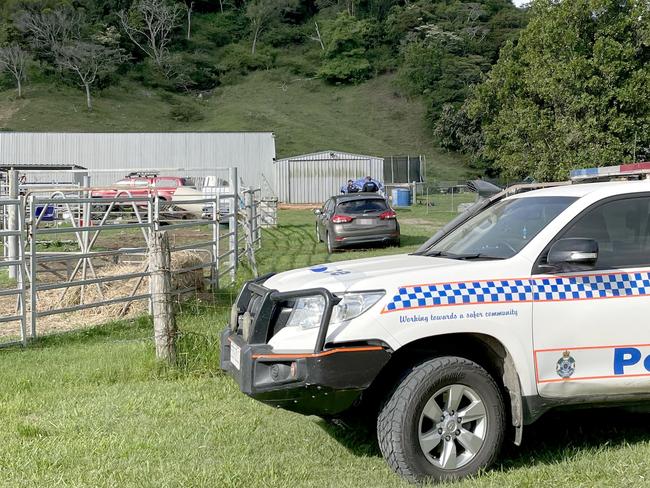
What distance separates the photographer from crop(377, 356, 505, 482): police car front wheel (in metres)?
4.57

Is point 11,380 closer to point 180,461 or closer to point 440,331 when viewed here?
point 180,461

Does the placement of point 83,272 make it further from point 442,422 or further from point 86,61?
point 86,61

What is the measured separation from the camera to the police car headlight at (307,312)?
4723 mm

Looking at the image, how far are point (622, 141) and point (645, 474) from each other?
3608 centimetres

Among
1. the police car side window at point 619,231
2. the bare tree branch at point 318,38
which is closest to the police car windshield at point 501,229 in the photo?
the police car side window at point 619,231

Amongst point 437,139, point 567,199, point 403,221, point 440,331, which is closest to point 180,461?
point 440,331

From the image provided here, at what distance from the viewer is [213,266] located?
505 inches

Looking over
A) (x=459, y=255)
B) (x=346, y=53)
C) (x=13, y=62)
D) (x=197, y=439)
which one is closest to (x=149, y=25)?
(x=13, y=62)

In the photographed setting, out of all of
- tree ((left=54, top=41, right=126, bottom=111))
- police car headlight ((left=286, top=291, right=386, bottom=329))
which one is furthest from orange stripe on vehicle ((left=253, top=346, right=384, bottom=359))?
tree ((left=54, top=41, right=126, bottom=111))

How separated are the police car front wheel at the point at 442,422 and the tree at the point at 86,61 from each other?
7766cm

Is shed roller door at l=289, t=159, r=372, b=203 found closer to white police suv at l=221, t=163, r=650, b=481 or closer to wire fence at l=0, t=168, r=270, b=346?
wire fence at l=0, t=168, r=270, b=346

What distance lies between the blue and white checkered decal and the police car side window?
133 mm

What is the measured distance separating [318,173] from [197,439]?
4468 centimetres

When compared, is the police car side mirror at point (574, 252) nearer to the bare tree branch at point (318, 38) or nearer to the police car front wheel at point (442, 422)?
the police car front wheel at point (442, 422)
